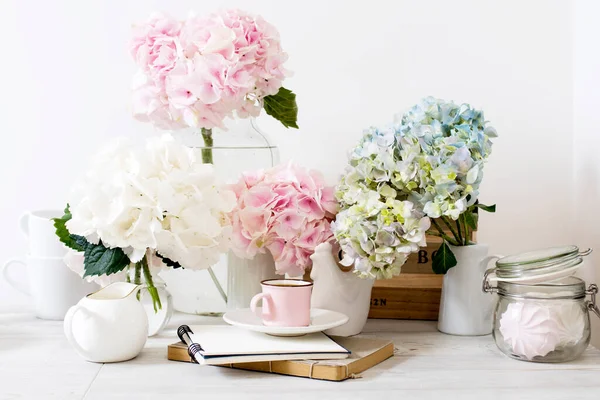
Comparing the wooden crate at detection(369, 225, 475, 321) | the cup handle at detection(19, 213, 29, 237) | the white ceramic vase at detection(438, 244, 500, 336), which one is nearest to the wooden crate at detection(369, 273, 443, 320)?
the wooden crate at detection(369, 225, 475, 321)

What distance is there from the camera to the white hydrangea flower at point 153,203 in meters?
1.10

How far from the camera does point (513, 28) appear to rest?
1611 mm

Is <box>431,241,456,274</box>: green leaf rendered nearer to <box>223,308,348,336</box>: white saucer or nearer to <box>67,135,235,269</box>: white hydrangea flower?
<box>223,308,348,336</box>: white saucer

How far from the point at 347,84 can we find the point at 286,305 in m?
0.68

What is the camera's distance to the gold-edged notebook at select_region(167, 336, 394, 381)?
3.26ft

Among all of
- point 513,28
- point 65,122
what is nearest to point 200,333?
point 65,122

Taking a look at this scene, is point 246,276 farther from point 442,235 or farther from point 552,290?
point 552,290

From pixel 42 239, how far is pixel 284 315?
56cm

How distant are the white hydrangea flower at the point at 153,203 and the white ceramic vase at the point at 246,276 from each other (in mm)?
153

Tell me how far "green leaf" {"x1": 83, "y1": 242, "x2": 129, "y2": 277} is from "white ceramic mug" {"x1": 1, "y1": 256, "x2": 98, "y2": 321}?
10.1 inches

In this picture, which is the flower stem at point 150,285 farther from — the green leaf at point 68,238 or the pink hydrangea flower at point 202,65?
→ the pink hydrangea flower at point 202,65

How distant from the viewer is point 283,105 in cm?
136

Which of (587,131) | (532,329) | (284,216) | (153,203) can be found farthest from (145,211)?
(587,131)

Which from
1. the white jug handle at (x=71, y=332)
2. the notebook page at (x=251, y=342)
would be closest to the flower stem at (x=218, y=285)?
the notebook page at (x=251, y=342)
